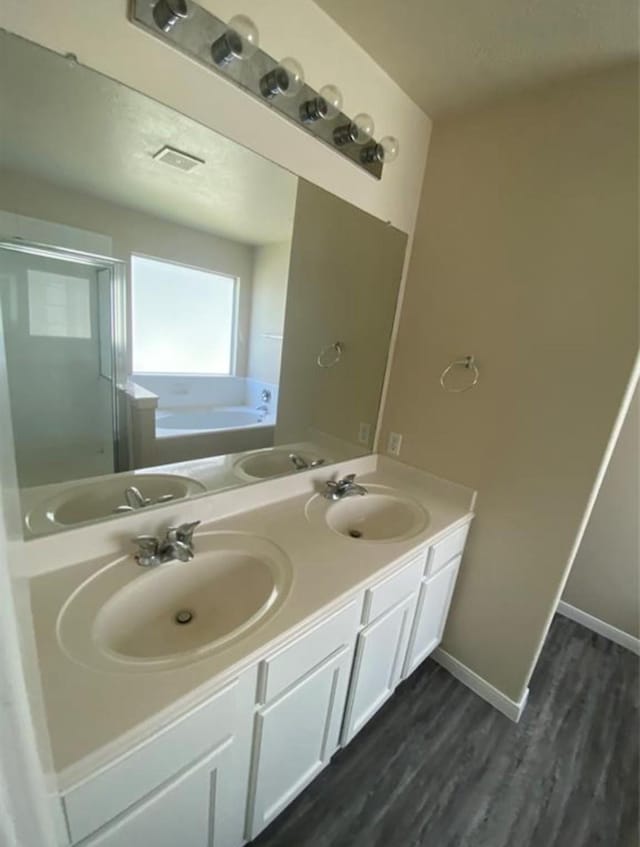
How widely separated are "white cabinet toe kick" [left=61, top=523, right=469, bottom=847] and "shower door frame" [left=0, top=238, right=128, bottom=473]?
0.71 meters

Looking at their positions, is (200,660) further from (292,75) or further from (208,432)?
(292,75)

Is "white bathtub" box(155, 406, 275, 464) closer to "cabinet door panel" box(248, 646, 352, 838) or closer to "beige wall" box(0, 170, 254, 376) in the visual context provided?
"beige wall" box(0, 170, 254, 376)

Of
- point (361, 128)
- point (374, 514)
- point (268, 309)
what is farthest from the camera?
point (374, 514)

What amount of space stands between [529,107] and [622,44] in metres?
0.28

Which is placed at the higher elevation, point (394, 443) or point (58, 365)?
point (58, 365)

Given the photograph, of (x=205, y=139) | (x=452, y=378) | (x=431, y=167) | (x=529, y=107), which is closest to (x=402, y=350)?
(x=452, y=378)

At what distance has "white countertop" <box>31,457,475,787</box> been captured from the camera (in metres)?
0.60

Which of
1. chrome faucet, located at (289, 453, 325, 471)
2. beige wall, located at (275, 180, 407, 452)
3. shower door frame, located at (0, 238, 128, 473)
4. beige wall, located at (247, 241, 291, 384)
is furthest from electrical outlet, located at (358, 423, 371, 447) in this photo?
shower door frame, located at (0, 238, 128, 473)

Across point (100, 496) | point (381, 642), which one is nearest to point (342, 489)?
point (381, 642)

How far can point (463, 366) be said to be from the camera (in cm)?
158

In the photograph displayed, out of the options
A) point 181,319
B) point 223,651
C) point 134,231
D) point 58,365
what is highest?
point 134,231

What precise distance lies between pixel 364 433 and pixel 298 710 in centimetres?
118

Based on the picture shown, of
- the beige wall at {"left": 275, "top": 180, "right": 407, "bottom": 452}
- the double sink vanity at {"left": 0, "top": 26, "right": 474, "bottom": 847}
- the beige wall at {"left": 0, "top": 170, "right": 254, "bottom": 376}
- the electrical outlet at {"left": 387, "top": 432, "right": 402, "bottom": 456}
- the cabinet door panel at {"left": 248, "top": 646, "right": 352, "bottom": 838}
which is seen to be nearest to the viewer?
the double sink vanity at {"left": 0, "top": 26, "right": 474, "bottom": 847}

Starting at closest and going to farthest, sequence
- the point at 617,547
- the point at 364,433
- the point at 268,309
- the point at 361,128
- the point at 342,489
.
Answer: the point at 361,128, the point at 268,309, the point at 342,489, the point at 364,433, the point at 617,547
